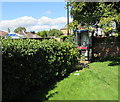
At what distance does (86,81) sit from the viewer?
446 cm

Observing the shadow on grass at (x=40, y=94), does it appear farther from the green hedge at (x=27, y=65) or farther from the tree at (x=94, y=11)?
the tree at (x=94, y=11)

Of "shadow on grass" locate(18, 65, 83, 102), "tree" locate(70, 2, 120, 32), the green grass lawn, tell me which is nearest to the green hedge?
"shadow on grass" locate(18, 65, 83, 102)

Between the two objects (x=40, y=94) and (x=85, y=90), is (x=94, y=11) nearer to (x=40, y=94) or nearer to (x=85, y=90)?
(x=85, y=90)

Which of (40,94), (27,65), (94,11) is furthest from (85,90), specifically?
(94,11)

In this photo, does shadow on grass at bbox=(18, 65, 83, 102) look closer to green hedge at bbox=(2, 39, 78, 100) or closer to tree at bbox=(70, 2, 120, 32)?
green hedge at bbox=(2, 39, 78, 100)

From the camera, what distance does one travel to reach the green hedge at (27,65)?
10.1ft

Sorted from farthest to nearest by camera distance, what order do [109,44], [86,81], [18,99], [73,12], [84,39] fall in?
[84,39] < [109,44] < [73,12] < [86,81] < [18,99]

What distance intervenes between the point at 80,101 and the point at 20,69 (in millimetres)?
1883

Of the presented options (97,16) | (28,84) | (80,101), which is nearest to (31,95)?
(28,84)

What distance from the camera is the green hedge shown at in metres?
3.08

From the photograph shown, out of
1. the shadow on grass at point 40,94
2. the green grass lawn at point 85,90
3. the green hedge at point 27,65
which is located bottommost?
the shadow on grass at point 40,94

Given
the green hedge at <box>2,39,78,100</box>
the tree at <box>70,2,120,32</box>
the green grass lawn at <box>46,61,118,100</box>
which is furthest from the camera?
the tree at <box>70,2,120,32</box>

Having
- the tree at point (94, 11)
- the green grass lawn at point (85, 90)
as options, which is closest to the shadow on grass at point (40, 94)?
the green grass lawn at point (85, 90)

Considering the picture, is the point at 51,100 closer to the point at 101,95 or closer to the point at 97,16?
the point at 101,95
